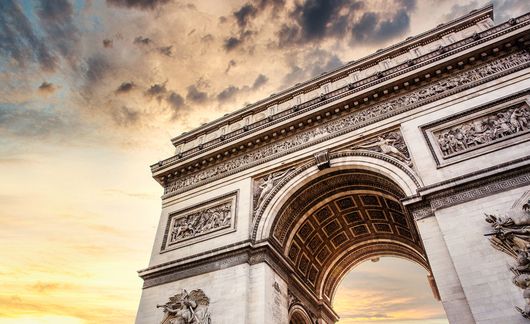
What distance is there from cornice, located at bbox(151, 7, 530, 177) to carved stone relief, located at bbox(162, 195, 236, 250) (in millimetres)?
2646

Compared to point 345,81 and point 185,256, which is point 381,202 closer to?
point 345,81

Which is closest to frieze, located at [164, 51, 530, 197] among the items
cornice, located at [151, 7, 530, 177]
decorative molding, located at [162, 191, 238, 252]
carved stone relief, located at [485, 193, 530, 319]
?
cornice, located at [151, 7, 530, 177]

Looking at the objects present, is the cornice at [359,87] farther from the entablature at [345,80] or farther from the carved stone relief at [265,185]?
the carved stone relief at [265,185]

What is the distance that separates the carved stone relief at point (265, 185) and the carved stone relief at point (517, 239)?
6.82 metres

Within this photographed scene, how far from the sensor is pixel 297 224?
45.7 feet

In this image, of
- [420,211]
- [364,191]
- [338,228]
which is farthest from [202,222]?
[420,211]

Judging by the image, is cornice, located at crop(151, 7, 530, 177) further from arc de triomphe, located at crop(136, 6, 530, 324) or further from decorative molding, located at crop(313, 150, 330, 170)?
decorative molding, located at crop(313, 150, 330, 170)

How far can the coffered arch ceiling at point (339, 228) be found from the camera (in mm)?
13125

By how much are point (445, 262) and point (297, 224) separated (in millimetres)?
5971

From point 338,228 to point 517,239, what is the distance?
25.2ft

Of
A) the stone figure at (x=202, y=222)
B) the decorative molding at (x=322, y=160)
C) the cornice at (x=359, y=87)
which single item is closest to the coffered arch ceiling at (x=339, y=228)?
the decorative molding at (x=322, y=160)

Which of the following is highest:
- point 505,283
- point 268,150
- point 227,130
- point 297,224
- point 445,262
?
point 227,130

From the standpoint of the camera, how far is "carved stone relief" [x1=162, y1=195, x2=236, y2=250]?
43.9 feet

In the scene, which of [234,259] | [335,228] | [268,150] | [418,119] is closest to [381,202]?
[335,228]
